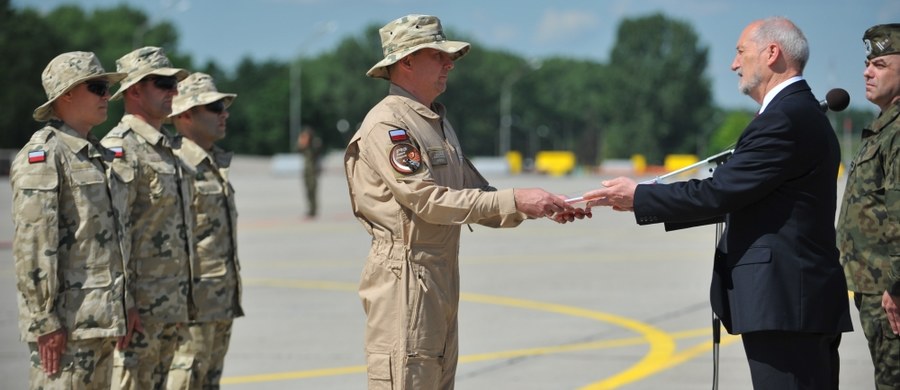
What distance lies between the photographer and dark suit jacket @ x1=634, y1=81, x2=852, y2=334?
14.3ft

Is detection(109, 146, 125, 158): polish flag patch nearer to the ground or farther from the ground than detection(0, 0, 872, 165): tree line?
farther from the ground

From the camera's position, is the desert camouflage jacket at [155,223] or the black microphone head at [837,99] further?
the desert camouflage jacket at [155,223]

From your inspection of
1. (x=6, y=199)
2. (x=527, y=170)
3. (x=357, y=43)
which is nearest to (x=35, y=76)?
(x=527, y=170)

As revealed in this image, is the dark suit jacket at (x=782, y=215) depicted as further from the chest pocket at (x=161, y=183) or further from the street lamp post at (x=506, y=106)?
the street lamp post at (x=506, y=106)

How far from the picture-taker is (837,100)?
4957 mm

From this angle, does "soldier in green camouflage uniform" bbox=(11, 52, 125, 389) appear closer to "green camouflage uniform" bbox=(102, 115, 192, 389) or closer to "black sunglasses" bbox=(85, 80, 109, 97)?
"black sunglasses" bbox=(85, 80, 109, 97)

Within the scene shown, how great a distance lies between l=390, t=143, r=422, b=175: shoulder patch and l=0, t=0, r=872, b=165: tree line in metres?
69.9

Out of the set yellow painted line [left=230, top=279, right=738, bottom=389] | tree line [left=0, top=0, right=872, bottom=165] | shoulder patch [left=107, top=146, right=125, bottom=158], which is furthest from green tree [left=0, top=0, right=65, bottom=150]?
→ shoulder patch [left=107, top=146, right=125, bottom=158]

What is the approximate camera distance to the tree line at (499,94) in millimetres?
99812

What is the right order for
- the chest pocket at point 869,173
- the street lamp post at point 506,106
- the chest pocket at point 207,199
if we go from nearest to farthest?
the chest pocket at point 869,173 → the chest pocket at point 207,199 → the street lamp post at point 506,106

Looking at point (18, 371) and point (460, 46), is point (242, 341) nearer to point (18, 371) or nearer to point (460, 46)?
point (18, 371)

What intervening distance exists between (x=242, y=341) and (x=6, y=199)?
83.4ft

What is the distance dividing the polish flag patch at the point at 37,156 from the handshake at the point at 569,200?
82.8 inches

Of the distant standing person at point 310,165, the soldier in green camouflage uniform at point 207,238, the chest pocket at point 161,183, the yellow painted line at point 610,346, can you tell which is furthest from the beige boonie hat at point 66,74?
the distant standing person at point 310,165
